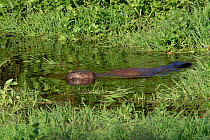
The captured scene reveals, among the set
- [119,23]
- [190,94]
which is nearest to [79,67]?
[190,94]

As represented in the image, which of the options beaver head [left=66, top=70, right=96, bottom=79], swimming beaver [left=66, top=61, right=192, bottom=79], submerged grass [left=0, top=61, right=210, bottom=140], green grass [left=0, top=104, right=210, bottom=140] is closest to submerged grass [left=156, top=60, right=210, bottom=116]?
submerged grass [left=0, top=61, right=210, bottom=140]

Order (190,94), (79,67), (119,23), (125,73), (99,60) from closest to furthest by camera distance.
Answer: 1. (190,94)
2. (125,73)
3. (79,67)
4. (99,60)
5. (119,23)

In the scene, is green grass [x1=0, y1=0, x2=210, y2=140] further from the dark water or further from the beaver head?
the beaver head

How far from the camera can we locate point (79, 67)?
8.84 meters

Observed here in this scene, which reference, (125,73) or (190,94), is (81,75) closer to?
(125,73)

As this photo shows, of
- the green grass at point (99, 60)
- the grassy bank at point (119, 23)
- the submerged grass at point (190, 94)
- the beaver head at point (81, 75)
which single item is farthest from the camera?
the grassy bank at point (119, 23)

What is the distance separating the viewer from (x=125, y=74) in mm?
7820

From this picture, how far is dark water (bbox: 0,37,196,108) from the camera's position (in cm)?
664

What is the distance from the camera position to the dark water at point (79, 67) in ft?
21.8

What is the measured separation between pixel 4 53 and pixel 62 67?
218 centimetres

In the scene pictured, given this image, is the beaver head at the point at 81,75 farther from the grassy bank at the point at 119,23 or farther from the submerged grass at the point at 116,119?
the grassy bank at the point at 119,23

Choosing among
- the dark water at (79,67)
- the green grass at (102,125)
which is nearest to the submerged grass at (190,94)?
the dark water at (79,67)

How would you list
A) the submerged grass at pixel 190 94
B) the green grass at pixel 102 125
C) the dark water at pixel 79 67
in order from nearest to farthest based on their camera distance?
the green grass at pixel 102 125, the submerged grass at pixel 190 94, the dark water at pixel 79 67

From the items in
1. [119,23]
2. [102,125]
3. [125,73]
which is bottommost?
[102,125]
